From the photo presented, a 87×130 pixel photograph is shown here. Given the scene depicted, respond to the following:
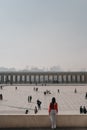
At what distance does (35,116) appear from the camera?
346 inches

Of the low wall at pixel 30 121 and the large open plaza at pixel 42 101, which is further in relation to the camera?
the large open plaza at pixel 42 101

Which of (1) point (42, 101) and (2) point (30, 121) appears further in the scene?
(1) point (42, 101)

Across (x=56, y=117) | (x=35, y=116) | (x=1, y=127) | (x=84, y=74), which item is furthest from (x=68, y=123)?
(x=84, y=74)

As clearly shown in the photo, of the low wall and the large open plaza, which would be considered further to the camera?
the large open plaza

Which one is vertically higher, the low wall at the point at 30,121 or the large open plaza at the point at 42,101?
the low wall at the point at 30,121

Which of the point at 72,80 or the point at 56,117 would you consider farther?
the point at 72,80

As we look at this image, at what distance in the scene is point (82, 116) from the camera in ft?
28.7

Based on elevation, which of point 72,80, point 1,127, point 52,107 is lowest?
point 72,80

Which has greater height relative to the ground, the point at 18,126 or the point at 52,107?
the point at 52,107

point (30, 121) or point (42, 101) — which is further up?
point (30, 121)

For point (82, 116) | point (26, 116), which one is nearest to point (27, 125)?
point (26, 116)

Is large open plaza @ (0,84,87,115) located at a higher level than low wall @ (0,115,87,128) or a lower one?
lower

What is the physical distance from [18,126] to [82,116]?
6.49 ft

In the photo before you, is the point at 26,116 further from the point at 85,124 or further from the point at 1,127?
the point at 85,124
